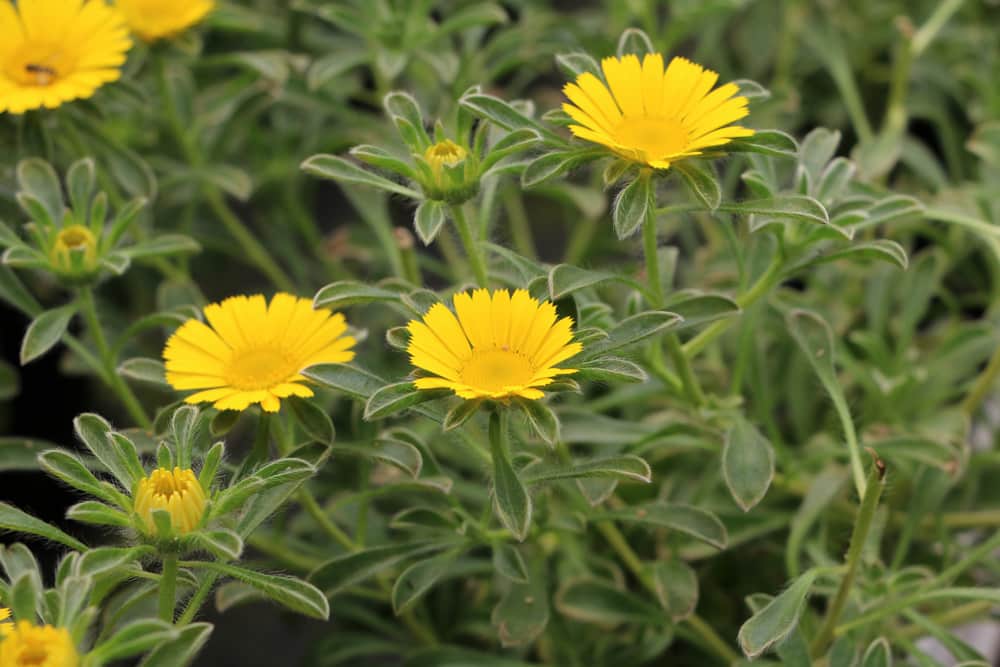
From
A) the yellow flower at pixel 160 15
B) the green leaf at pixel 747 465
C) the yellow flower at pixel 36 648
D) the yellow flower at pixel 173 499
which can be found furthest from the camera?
the yellow flower at pixel 160 15

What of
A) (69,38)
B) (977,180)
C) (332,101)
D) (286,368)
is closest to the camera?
(286,368)

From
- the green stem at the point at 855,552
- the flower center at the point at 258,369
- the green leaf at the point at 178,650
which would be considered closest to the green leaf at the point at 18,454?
the flower center at the point at 258,369

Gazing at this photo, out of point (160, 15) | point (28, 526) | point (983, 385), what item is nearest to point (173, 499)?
point (28, 526)

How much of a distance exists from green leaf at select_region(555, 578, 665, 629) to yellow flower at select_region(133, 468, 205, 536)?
439 mm

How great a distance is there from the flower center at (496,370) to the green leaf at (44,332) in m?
0.43

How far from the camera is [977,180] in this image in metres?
1.64

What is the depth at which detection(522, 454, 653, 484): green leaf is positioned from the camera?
2.97 feet

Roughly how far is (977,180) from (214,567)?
4.23 feet

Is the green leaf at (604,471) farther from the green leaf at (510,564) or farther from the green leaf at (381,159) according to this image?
the green leaf at (381,159)

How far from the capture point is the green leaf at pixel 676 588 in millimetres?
1062

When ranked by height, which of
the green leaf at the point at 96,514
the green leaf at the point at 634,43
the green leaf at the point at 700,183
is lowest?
the green leaf at the point at 96,514

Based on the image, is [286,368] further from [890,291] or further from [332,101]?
[890,291]

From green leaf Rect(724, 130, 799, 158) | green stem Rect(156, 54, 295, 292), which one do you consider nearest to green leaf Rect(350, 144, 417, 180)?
green leaf Rect(724, 130, 799, 158)

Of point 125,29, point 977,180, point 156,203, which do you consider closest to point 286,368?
point 125,29
